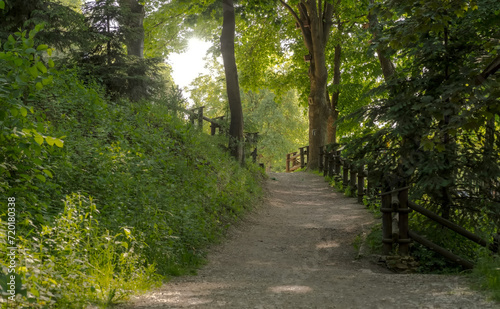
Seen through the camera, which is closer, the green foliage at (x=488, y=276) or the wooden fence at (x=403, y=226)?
the green foliage at (x=488, y=276)

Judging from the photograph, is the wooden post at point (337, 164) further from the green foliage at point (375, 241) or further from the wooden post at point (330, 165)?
the green foliage at point (375, 241)

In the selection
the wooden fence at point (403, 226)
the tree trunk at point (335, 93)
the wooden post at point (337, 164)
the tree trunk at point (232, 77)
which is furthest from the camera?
the tree trunk at point (335, 93)

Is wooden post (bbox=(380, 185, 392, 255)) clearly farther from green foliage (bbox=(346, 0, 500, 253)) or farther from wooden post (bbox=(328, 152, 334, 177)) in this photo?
wooden post (bbox=(328, 152, 334, 177))

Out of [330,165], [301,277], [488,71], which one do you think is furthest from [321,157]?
[301,277]

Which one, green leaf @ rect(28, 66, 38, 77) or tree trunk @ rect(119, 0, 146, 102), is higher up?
tree trunk @ rect(119, 0, 146, 102)

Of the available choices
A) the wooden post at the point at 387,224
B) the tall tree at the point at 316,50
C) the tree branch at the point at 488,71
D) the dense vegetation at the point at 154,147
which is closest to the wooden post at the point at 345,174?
the dense vegetation at the point at 154,147

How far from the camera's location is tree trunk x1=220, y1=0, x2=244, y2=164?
629 inches

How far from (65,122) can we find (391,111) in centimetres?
658

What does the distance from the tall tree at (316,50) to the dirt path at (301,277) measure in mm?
10986

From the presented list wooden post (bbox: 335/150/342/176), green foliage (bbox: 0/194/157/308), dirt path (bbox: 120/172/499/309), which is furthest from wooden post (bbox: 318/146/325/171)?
green foliage (bbox: 0/194/157/308)

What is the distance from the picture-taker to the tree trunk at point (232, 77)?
15969 mm

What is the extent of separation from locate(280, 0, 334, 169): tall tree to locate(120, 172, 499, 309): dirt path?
10986 millimetres

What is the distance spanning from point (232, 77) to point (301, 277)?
34.8 ft

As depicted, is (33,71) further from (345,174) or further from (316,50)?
(316,50)
